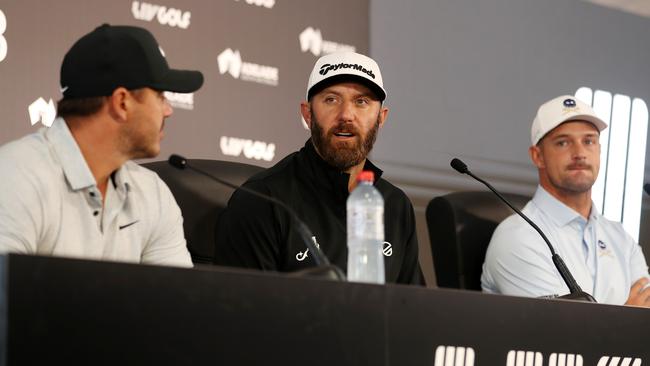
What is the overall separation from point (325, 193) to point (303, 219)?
129mm

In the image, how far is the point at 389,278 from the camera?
236cm

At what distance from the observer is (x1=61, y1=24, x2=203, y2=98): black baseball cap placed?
5.81 feet

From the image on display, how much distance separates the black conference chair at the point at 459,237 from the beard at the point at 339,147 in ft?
1.15

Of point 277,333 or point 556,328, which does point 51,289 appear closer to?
point 277,333

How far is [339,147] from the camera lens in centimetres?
246

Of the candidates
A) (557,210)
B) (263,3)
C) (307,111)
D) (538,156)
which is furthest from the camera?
(263,3)

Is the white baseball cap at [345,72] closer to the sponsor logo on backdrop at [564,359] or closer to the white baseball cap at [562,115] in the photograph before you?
the white baseball cap at [562,115]

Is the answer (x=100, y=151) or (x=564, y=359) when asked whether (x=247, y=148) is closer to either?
(x=100, y=151)

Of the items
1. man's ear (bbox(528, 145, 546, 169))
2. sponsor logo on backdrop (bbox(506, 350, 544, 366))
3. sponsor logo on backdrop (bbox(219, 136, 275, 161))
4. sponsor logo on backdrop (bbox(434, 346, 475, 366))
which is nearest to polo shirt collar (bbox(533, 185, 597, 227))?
man's ear (bbox(528, 145, 546, 169))

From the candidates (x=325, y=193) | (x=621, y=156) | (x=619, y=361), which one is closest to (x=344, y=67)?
(x=325, y=193)

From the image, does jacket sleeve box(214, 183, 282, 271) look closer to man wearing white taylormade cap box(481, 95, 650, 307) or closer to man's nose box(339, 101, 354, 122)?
man's nose box(339, 101, 354, 122)

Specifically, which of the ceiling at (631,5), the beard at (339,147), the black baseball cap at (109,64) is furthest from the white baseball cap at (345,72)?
the ceiling at (631,5)

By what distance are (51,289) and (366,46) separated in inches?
102

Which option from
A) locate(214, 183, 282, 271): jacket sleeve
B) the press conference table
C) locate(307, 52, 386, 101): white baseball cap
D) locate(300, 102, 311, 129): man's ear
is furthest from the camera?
locate(300, 102, 311, 129): man's ear
